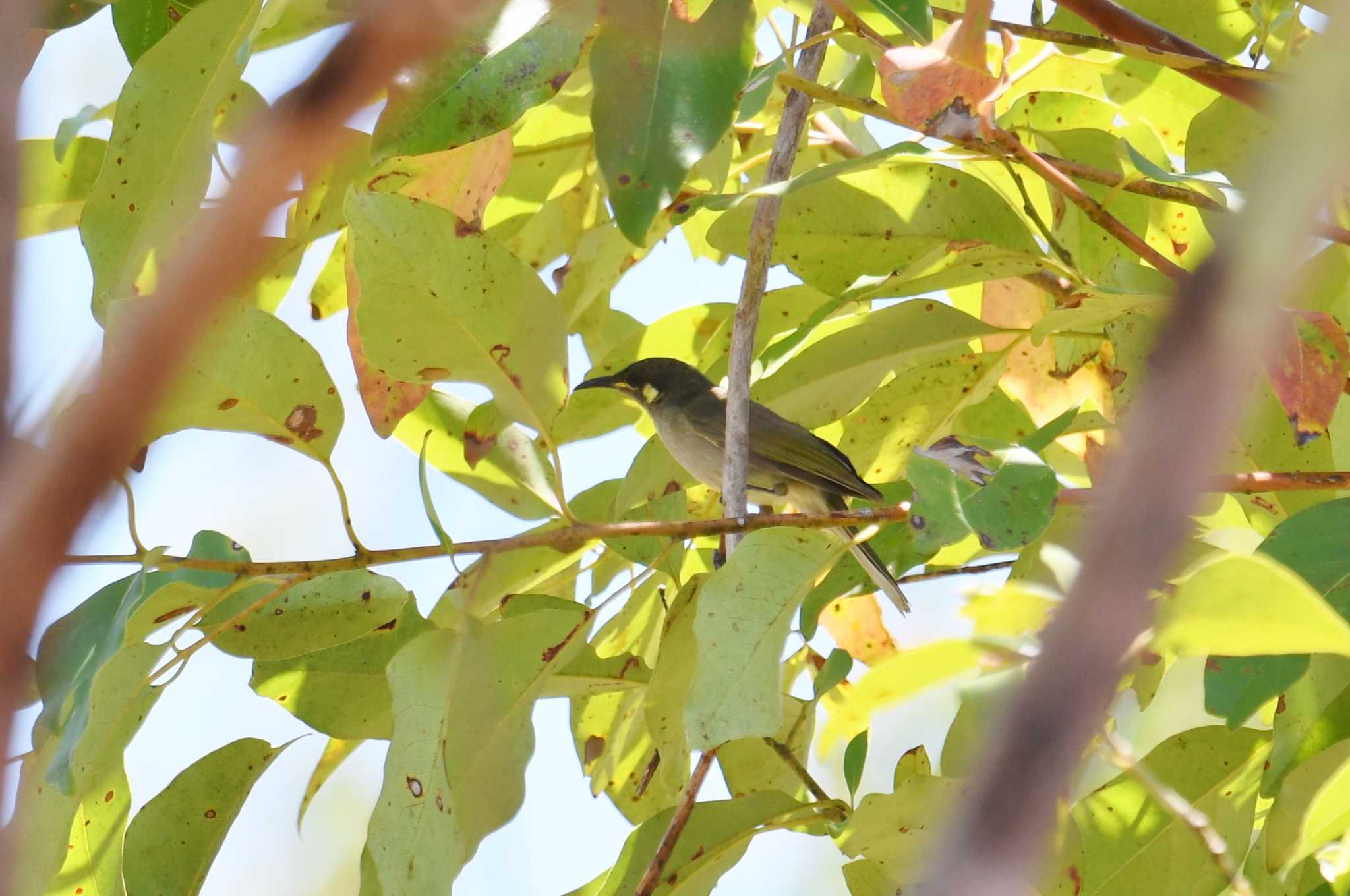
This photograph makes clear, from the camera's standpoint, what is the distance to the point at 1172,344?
0.49 m

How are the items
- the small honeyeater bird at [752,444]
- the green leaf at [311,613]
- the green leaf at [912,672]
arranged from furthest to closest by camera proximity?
the small honeyeater bird at [752,444] → the green leaf at [311,613] → the green leaf at [912,672]

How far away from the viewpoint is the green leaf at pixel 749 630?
2.08m

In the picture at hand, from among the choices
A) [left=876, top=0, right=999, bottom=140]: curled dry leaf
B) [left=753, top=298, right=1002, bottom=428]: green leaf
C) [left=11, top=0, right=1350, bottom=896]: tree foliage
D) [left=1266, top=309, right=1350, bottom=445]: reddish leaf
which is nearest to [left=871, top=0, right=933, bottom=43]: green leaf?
[left=11, top=0, right=1350, bottom=896]: tree foliage

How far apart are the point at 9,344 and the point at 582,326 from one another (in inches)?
122

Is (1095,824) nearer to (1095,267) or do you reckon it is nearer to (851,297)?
(851,297)

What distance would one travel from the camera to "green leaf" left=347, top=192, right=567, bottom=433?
97.0 inches

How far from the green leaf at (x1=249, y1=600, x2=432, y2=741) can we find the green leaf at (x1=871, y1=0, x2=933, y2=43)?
149cm

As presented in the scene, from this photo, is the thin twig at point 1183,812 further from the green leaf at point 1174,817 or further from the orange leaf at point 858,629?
the orange leaf at point 858,629

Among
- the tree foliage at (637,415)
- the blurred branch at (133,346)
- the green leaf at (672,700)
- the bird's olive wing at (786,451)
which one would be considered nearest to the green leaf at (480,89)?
the tree foliage at (637,415)

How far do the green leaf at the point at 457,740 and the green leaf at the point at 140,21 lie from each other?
147 cm

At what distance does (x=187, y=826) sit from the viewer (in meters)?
2.76

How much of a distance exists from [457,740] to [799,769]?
0.72 metres

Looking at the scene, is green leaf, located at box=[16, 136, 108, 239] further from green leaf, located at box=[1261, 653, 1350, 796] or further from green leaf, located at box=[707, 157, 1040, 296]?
green leaf, located at box=[1261, 653, 1350, 796]

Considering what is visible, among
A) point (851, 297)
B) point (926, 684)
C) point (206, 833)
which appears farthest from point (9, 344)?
point (206, 833)
